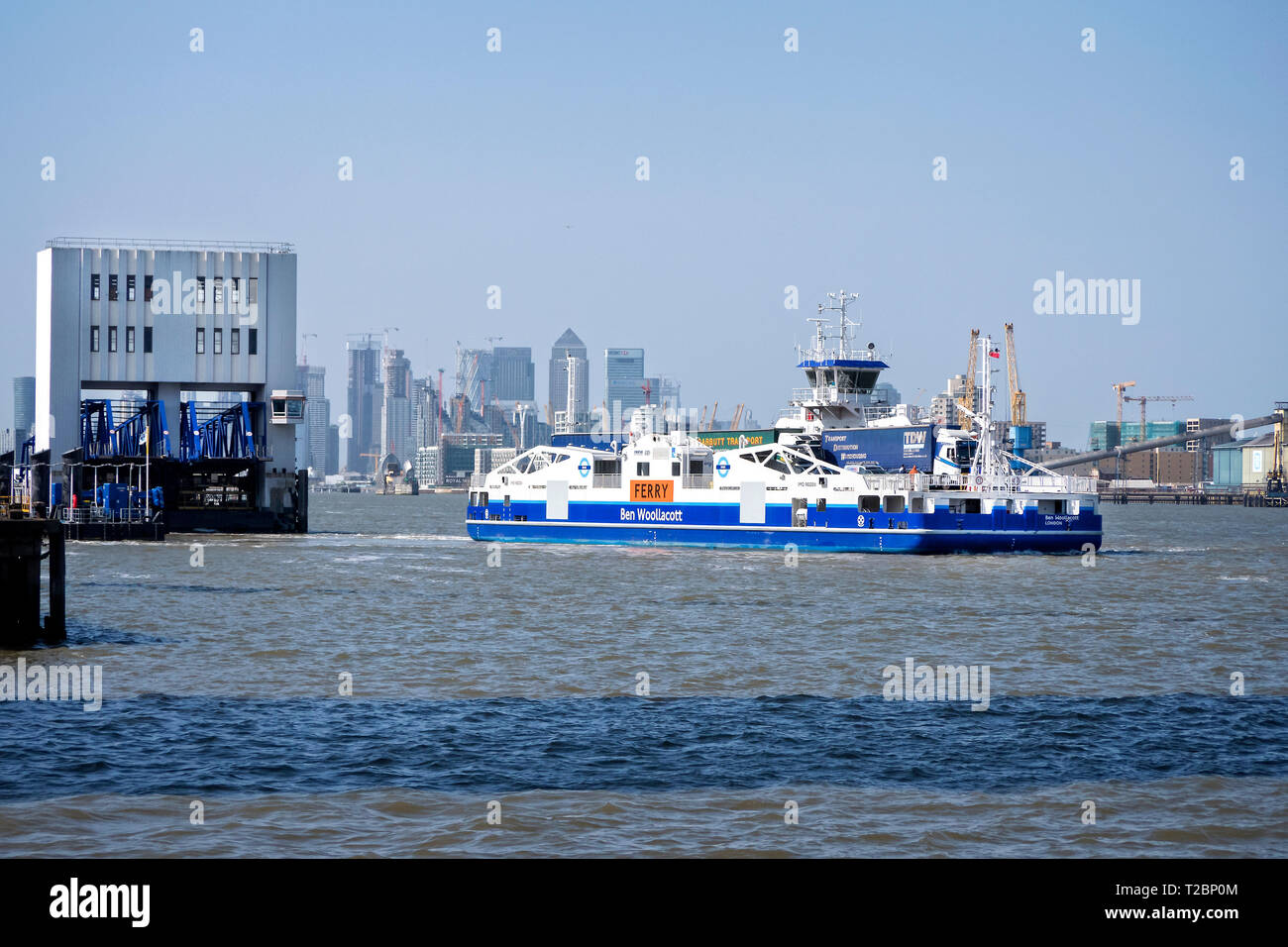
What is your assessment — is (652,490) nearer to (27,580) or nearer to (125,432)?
(125,432)

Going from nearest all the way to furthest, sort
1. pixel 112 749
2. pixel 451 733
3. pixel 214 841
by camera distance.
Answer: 1. pixel 214 841
2. pixel 112 749
3. pixel 451 733

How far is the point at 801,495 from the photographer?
64312 mm

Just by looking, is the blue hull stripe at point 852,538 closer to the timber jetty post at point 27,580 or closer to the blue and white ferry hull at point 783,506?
the blue and white ferry hull at point 783,506

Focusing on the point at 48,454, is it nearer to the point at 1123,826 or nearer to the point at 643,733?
the point at 643,733

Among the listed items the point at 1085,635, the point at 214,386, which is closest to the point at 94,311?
the point at 214,386

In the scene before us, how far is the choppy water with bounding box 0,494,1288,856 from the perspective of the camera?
44.4 ft

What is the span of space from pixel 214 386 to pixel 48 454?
10.3 m

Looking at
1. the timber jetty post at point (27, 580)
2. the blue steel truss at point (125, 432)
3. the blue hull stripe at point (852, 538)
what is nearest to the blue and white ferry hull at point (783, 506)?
the blue hull stripe at point (852, 538)

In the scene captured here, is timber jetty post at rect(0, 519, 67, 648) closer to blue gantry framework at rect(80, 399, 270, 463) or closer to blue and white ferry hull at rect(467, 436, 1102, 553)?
blue and white ferry hull at rect(467, 436, 1102, 553)

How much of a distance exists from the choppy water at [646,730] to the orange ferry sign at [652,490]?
28.4m

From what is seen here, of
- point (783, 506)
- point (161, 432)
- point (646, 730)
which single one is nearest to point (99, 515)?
point (161, 432)

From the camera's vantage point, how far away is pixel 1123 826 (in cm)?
1380
